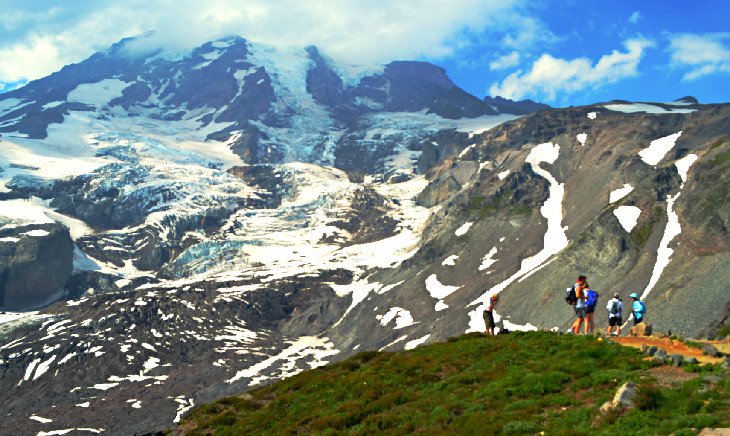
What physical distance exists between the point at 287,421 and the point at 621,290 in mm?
131695

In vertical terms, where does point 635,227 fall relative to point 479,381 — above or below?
below

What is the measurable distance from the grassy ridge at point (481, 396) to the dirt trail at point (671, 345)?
1.95m

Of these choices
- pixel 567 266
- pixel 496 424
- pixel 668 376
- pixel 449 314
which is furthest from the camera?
pixel 449 314

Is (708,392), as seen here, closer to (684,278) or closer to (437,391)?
(437,391)

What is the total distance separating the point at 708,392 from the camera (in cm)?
2605

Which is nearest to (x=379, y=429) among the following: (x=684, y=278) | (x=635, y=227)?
(x=684, y=278)

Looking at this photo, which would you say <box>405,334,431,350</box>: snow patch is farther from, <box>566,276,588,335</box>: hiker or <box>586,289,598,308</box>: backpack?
<box>586,289,598,308</box>: backpack

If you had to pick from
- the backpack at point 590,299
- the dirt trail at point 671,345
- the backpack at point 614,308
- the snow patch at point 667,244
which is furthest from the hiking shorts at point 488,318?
the snow patch at point 667,244

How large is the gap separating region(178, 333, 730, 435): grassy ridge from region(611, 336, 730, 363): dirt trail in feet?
6.39

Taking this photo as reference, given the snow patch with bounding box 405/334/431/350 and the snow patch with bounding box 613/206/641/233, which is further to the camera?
the snow patch with bounding box 613/206/641/233

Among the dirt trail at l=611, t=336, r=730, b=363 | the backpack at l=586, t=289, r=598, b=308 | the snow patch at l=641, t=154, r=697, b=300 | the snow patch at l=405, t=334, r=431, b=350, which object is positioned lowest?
the snow patch at l=405, t=334, r=431, b=350

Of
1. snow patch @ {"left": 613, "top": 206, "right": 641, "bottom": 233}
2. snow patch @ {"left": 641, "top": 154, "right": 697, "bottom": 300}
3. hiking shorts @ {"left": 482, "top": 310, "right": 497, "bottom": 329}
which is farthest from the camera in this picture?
snow patch @ {"left": 613, "top": 206, "right": 641, "bottom": 233}

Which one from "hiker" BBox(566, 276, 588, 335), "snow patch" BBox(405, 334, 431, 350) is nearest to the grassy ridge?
"hiker" BBox(566, 276, 588, 335)

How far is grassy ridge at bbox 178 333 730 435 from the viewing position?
1017 inches
